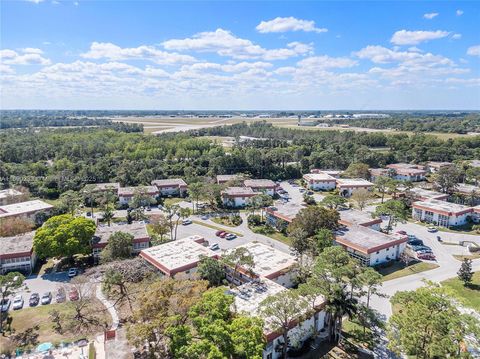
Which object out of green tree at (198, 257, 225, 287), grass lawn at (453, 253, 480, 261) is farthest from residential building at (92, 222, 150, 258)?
grass lawn at (453, 253, 480, 261)

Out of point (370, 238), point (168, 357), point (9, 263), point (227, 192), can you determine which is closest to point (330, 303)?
point (168, 357)

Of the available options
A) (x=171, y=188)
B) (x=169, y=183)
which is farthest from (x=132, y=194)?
(x=169, y=183)

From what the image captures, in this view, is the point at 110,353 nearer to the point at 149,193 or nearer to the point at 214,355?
the point at 214,355

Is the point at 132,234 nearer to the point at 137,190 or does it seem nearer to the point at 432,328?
the point at 137,190

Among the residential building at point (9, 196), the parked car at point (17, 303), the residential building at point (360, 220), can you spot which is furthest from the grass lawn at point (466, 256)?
the residential building at point (9, 196)

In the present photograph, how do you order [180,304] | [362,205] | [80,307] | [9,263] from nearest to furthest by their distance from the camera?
[180,304]
[80,307]
[9,263]
[362,205]

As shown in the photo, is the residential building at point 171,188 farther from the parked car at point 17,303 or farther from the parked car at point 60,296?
the parked car at point 17,303
